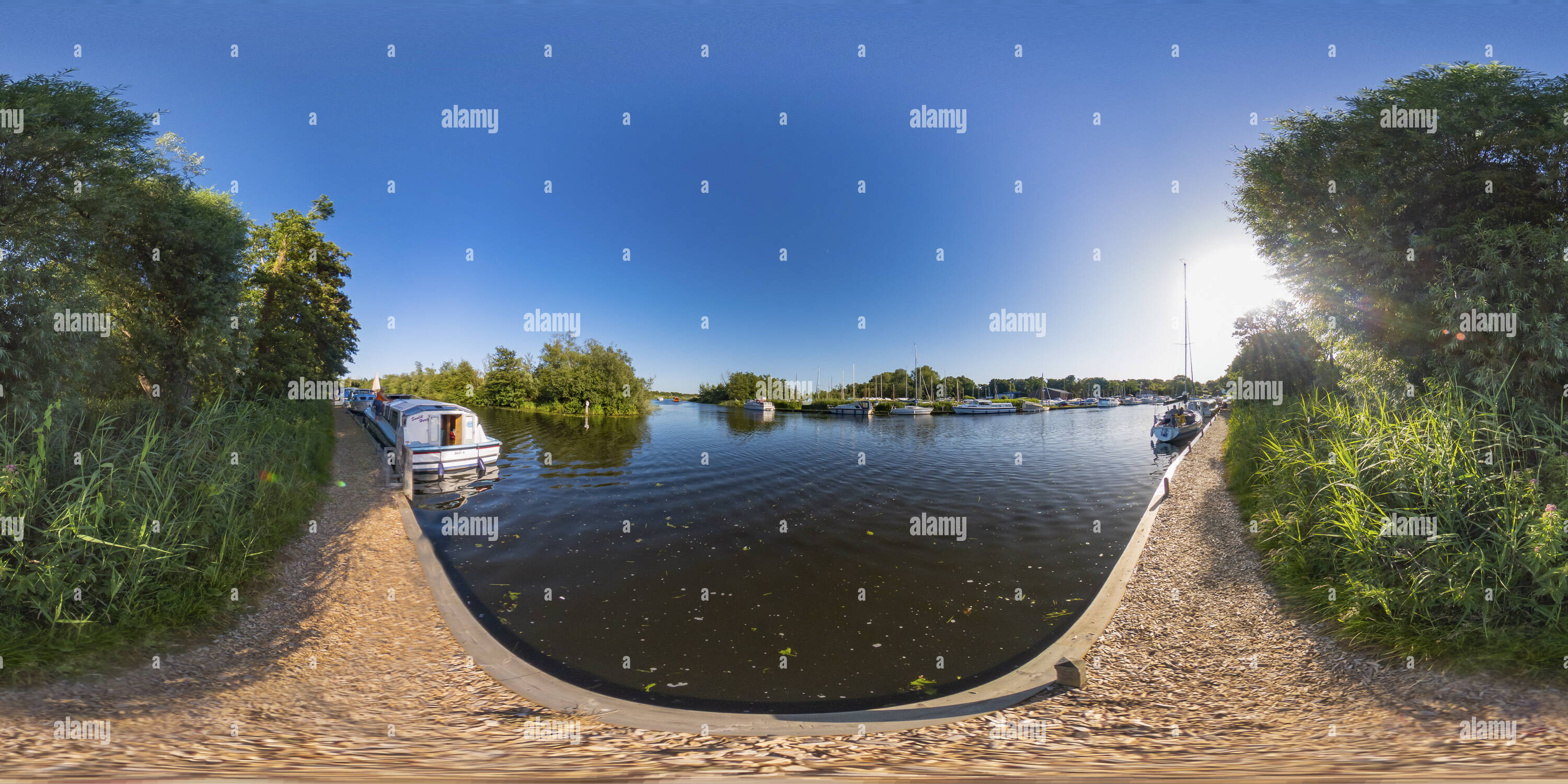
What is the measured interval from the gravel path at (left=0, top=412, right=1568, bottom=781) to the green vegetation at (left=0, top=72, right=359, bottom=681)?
0.80 meters

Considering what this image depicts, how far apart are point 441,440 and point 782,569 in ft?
38.6

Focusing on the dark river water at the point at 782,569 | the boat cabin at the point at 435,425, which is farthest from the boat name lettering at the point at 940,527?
the boat cabin at the point at 435,425

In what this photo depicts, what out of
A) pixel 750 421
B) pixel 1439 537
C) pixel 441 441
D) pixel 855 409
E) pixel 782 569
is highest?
pixel 441 441

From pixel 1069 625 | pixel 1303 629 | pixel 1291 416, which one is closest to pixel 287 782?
pixel 1069 625

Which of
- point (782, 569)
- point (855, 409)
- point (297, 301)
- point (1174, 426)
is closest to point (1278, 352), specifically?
point (1174, 426)

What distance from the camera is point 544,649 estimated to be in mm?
5469

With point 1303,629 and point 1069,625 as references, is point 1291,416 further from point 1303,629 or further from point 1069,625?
point 1069,625

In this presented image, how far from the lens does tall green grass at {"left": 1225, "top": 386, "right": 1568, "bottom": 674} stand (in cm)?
412

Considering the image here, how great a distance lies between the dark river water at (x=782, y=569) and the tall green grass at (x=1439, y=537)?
255 centimetres

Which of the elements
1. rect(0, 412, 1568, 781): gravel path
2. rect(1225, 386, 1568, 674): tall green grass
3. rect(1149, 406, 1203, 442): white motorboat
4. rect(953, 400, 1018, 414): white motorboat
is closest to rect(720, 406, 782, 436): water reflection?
rect(1149, 406, 1203, 442): white motorboat

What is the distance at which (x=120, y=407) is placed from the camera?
8.68 meters

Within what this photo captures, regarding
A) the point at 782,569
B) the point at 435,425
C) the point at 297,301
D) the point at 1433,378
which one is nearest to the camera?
the point at 1433,378

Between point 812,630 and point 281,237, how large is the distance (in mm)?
26425

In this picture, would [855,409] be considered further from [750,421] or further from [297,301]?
[297,301]
